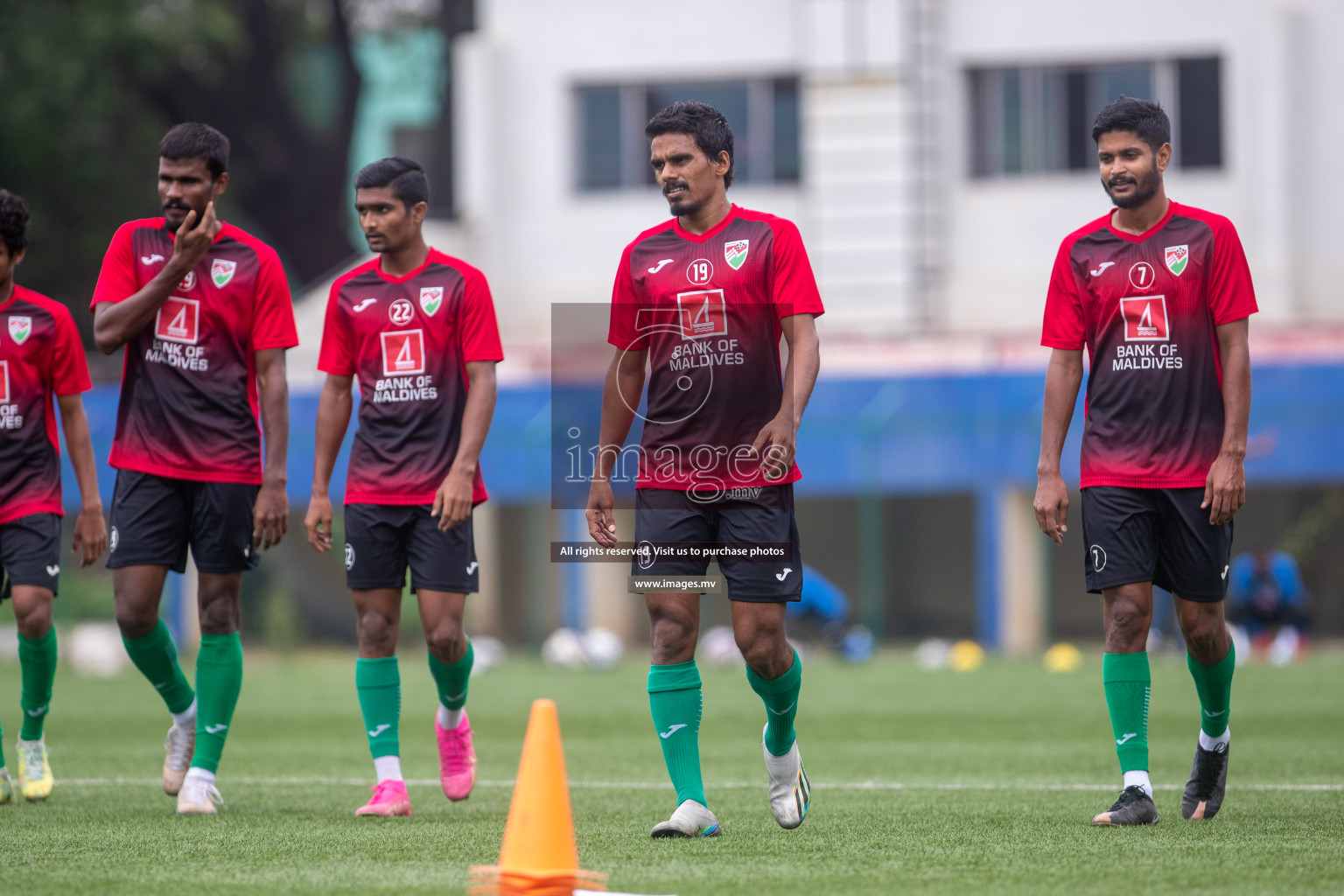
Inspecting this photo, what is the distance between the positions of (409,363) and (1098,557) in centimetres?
278

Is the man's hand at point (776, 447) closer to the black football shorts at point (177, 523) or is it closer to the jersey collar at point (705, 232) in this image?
the jersey collar at point (705, 232)

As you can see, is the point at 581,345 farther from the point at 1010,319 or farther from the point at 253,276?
the point at 253,276

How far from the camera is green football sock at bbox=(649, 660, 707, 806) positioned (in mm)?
→ 6184

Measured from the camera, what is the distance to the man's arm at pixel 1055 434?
253 inches

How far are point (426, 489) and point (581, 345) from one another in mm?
13305

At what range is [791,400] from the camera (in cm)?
607

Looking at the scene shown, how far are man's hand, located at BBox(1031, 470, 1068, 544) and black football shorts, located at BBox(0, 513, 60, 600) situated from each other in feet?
13.0

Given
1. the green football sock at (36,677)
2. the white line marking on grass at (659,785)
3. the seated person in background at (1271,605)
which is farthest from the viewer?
the seated person in background at (1271,605)

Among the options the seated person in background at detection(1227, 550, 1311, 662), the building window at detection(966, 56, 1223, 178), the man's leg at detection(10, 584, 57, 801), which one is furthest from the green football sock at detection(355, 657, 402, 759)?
the building window at detection(966, 56, 1223, 178)

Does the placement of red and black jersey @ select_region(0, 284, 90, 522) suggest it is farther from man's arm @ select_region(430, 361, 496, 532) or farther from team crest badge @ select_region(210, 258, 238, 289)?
man's arm @ select_region(430, 361, 496, 532)

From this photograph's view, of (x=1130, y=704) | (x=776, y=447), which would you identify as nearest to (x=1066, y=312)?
(x=776, y=447)

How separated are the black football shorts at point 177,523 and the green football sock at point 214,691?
0.31 m

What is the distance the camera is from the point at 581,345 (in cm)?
2030

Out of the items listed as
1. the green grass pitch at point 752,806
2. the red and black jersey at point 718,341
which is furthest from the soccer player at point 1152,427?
the red and black jersey at point 718,341
